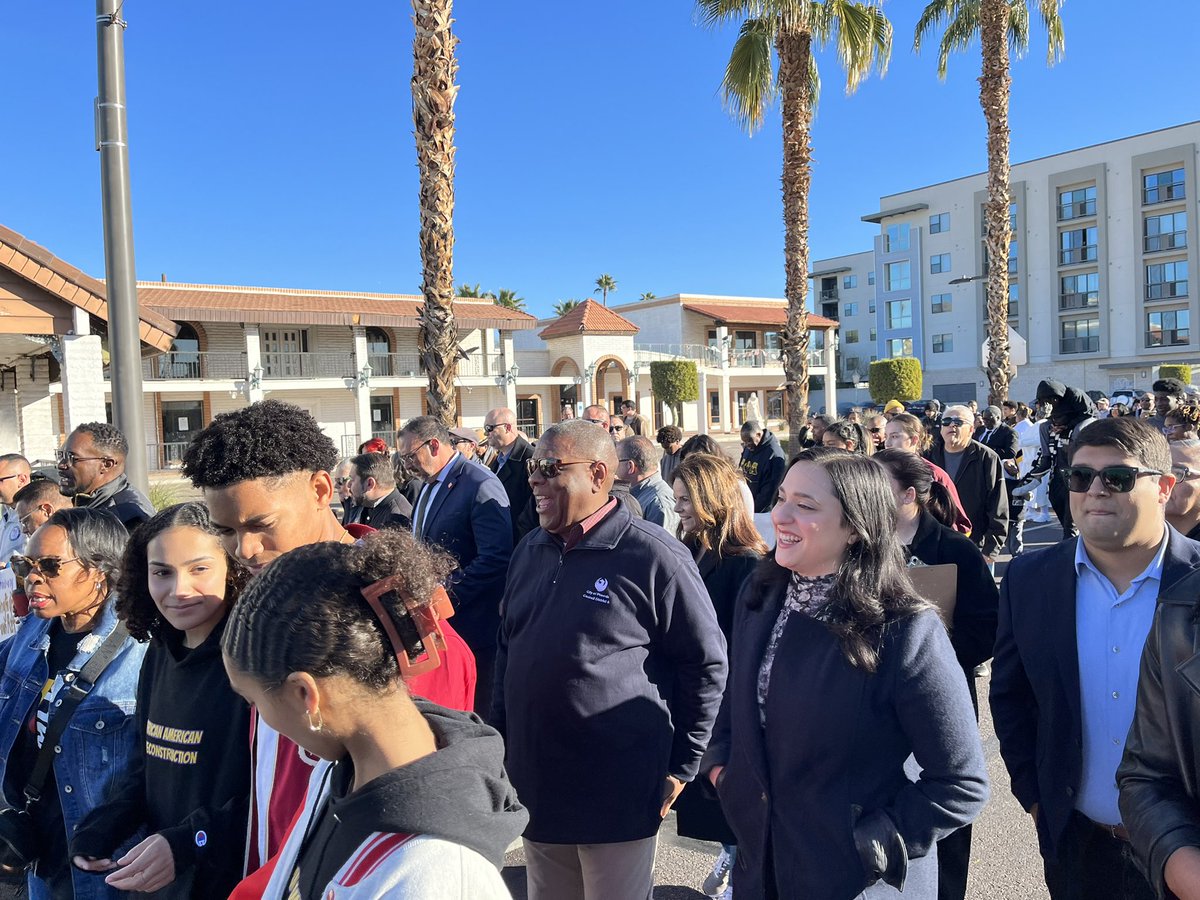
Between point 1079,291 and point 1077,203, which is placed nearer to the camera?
point 1077,203

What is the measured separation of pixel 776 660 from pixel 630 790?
901 mm

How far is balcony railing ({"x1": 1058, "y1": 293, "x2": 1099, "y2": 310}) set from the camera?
51.1 meters

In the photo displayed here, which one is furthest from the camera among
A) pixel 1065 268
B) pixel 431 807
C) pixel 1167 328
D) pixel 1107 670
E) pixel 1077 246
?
pixel 1065 268

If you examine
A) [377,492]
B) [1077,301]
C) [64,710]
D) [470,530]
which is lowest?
[64,710]

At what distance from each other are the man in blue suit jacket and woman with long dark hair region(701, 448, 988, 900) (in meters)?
2.32

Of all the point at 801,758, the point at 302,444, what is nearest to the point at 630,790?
the point at 801,758

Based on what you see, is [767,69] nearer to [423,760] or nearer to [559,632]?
[559,632]

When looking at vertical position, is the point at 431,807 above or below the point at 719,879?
above

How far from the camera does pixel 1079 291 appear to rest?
169 feet

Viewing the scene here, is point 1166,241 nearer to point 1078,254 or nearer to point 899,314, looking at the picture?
point 1078,254

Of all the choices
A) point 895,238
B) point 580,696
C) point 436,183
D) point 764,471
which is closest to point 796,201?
point 764,471

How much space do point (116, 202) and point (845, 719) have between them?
6.27 metres

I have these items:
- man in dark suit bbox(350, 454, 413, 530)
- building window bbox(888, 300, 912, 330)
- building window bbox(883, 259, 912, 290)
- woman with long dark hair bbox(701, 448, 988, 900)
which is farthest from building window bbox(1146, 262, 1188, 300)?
woman with long dark hair bbox(701, 448, 988, 900)

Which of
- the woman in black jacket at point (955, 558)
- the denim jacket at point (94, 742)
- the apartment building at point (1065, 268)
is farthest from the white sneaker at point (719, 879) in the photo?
the apartment building at point (1065, 268)
